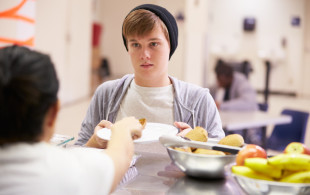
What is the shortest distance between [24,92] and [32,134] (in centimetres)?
11

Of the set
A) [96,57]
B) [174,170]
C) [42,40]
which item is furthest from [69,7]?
[174,170]

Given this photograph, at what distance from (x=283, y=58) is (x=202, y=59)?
6.06 metres

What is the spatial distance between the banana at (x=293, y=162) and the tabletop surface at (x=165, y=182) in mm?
160

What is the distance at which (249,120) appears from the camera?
391cm

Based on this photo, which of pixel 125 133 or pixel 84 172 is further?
pixel 125 133

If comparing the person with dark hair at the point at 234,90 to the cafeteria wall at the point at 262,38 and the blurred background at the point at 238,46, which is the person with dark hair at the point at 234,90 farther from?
the cafeteria wall at the point at 262,38

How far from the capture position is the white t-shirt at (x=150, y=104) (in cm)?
200

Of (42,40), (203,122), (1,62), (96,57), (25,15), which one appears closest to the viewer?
(1,62)

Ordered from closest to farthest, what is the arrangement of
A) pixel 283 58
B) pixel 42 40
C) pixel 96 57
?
pixel 42 40 → pixel 96 57 → pixel 283 58

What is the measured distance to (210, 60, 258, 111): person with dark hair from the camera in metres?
4.48

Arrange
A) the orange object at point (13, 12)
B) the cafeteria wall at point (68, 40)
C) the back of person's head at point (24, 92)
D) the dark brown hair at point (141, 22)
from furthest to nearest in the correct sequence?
the cafeteria wall at point (68, 40), the orange object at point (13, 12), the dark brown hair at point (141, 22), the back of person's head at point (24, 92)

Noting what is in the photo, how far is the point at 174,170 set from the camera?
147 cm

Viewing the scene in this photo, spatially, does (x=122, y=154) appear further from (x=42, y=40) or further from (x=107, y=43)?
(x=107, y=43)

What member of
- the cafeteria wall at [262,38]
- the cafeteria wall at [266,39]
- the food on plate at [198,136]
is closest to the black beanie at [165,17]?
the food on plate at [198,136]
